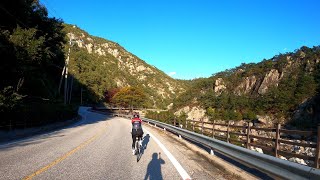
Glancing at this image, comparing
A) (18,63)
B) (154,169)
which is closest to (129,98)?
(18,63)

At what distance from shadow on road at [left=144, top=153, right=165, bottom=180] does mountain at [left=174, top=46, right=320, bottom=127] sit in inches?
3032

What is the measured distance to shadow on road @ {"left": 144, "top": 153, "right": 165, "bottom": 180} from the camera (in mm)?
8475

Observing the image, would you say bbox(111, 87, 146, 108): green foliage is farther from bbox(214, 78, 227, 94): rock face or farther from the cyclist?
the cyclist

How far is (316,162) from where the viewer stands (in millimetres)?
6805

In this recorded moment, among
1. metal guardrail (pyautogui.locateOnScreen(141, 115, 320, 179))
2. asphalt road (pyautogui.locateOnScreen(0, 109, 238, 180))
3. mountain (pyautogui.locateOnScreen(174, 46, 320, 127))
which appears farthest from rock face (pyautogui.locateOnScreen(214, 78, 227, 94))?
metal guardrail (pyautogui.locateOnScreen(141, 115, 320, 179))

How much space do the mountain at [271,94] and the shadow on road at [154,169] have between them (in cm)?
7701

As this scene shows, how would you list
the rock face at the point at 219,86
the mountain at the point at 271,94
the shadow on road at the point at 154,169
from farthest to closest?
the rock face at the point at 219,86, the mountain at the point at 271,94, the shadow on road at the point at 154,169

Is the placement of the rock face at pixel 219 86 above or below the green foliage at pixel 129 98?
above

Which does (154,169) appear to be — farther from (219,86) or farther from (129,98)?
(219,86)

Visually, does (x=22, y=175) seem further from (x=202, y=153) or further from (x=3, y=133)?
(x=3, y=133)

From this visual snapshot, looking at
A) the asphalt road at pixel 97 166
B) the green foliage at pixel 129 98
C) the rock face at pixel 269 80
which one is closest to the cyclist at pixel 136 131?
Answer: the asphalt road at pixel 97 166

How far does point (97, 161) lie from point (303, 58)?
121532 mm

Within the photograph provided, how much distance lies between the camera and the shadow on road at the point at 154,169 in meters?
8.48

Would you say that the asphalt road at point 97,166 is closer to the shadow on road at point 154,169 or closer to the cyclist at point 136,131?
the shadow on road at point 154,169
